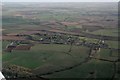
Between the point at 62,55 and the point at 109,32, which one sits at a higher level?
the point at 109,32

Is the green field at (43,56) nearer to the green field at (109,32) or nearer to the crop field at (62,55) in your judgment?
the crop field at (62,55)

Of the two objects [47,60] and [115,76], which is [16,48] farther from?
[115,76]

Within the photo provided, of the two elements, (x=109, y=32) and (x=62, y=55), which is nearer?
(x=62, y=55)

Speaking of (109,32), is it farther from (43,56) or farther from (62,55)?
(43,56)

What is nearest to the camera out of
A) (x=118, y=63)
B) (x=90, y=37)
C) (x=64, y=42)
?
(x=118, y=63)

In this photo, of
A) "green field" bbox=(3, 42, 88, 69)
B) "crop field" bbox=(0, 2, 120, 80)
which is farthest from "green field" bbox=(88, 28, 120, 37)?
"green field" bbox=(3, 42, 88, 69)

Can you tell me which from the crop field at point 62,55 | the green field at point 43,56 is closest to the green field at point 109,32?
the crop field at point 62,55

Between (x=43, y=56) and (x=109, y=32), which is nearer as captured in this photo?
(x=43, y=56)

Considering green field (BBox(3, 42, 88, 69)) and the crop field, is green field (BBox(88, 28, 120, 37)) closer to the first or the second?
the crop field

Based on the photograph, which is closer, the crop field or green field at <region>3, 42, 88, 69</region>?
the crop field

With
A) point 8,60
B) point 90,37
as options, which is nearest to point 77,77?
point 8,60

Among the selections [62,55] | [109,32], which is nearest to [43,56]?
[62,55]
